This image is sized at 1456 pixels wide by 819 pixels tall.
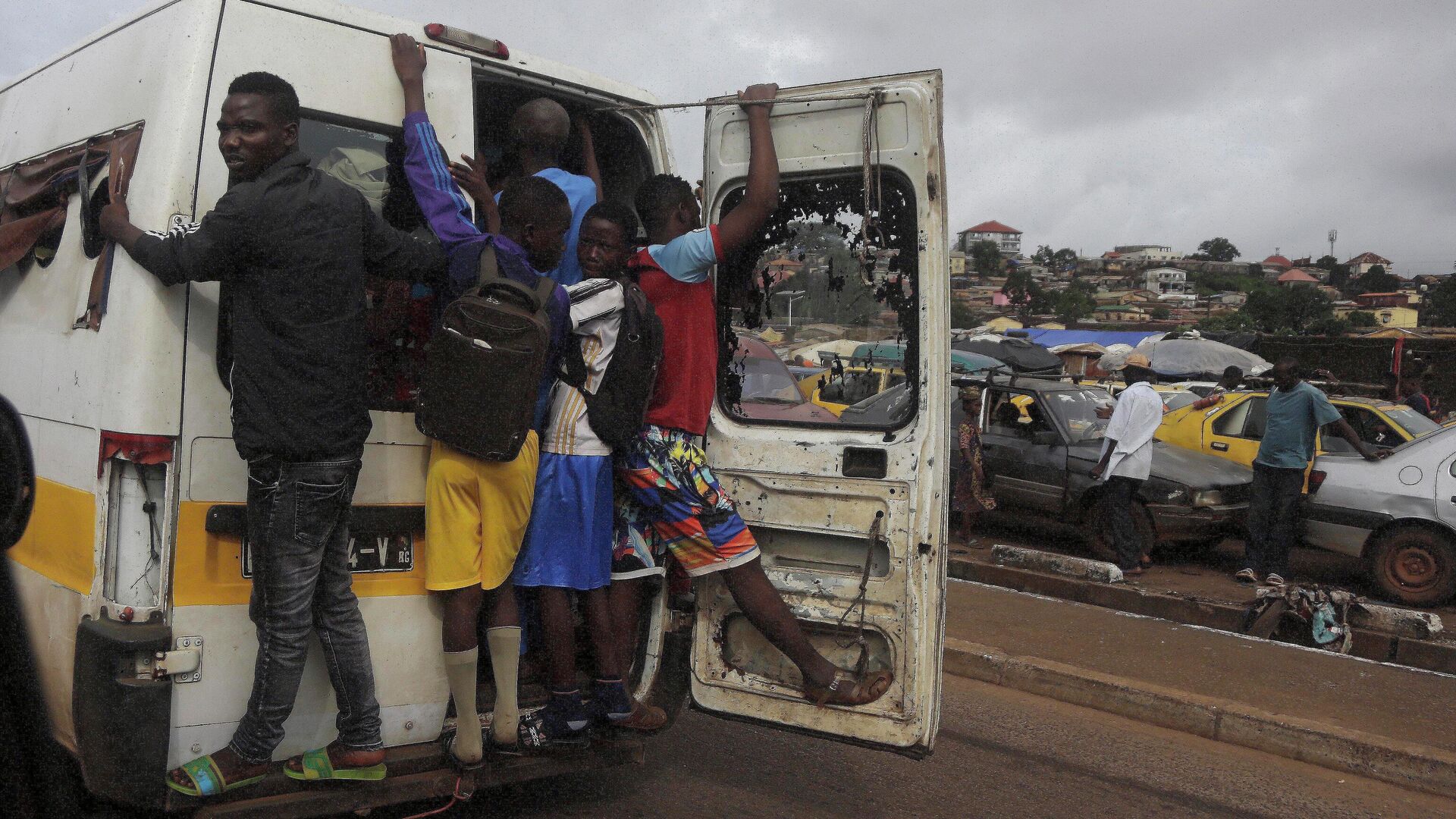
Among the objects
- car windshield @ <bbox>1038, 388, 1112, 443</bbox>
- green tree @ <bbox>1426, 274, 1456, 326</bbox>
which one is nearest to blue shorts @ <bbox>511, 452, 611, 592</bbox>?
car windshield @ <bbox>1038, 388, 1112, 443</bbox>

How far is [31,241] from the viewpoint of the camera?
2975 millimetres

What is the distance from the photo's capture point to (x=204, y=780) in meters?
2.65

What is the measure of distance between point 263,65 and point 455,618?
155 centimetres

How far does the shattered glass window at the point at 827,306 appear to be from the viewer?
347 centimetres

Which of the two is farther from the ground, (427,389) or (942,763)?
(427,389)

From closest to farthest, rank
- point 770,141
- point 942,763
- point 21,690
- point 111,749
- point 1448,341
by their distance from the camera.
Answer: point 111,749
point 21,690
point 770,141
point 942,763
point 1448,341

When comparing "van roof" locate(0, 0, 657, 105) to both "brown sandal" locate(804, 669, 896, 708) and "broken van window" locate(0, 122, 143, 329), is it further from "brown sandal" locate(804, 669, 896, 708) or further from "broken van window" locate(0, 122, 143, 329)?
"brown sandal" locate(804, 669, 896, 708)

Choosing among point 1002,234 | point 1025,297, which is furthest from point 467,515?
point 1002,234

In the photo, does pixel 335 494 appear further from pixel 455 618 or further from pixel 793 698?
pixel 793 698

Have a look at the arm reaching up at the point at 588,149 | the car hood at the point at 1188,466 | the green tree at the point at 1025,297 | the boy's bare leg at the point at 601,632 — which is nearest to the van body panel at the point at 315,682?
Answer: the boy's bare leg at the point at 601,632

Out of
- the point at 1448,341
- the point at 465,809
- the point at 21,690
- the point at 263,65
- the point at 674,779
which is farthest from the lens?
the point at 1448,341

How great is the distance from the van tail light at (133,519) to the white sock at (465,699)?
2.61 ft

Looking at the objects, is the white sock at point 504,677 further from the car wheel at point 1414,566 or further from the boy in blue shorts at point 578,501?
the car wheel at point 1414,566

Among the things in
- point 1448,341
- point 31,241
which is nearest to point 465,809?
point 31,241
